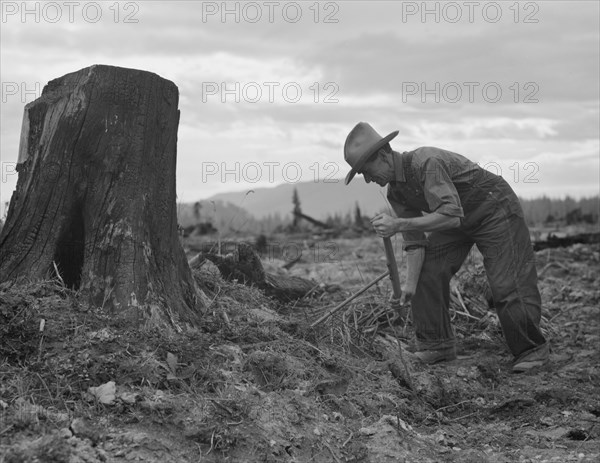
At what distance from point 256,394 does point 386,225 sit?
1781 millimetres

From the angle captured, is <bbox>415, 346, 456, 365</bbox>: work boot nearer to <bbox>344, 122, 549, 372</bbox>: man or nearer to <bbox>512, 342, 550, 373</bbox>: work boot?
<bbox>344, 122, 549, 372</bbox>: man

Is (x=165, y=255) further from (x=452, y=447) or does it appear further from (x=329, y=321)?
(x=452, y=447)

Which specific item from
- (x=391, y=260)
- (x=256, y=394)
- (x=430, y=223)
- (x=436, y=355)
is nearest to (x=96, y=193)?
(x=256, y=394)

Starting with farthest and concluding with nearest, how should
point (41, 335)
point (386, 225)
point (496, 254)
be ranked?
point (496, 254) → point (386, 225) → point (41, 335)

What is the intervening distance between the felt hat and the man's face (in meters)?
0.05

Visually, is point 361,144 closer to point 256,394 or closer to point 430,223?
point 430,223

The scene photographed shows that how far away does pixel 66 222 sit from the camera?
4.97 m

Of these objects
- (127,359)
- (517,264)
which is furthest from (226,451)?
(517,264)

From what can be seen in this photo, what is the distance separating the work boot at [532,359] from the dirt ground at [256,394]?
6 cm

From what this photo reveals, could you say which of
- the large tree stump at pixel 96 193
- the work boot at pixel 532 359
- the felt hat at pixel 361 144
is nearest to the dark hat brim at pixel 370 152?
the felt hat at pixel 361 144

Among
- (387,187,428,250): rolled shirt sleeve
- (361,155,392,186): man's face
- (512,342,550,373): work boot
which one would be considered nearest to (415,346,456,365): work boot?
(512,342,550,373): work boot

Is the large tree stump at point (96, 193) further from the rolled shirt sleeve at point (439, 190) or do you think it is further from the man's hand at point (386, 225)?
the rolled shirt sleeve at point (439, 190)

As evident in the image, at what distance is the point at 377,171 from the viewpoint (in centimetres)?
579

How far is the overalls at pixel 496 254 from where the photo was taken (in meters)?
6.03
